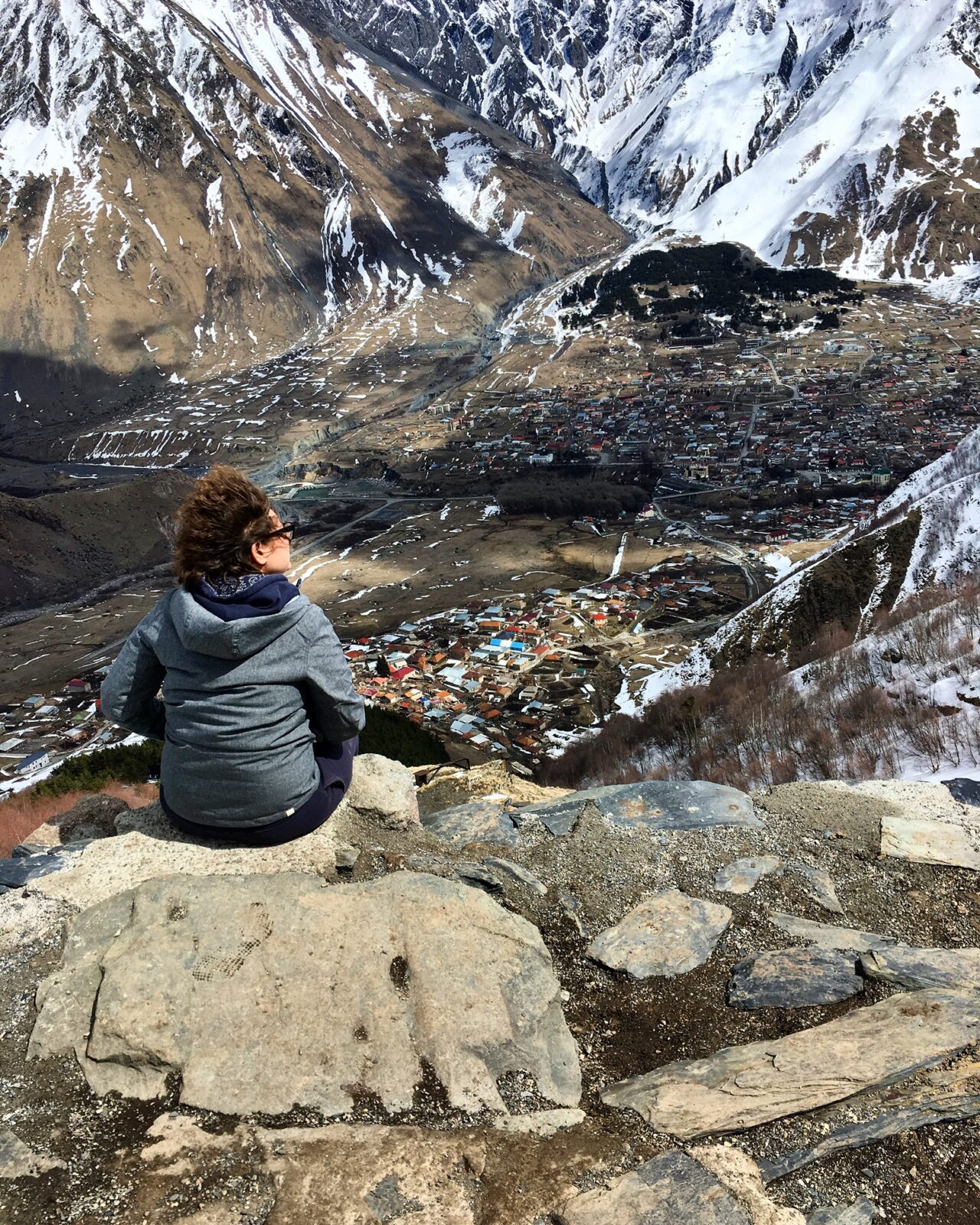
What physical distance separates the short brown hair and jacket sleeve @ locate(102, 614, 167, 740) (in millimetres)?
488

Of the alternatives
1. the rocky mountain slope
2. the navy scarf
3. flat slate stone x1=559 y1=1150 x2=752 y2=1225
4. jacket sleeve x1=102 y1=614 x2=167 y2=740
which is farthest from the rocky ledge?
the rocky mountain slope

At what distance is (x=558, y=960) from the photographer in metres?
4.21

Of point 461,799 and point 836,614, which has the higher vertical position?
point 461,799

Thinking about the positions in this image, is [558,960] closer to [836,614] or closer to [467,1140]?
[467,1140]

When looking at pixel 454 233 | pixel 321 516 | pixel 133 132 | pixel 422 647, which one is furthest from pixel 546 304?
pixel 422 647

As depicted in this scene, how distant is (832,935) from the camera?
14.1 feet

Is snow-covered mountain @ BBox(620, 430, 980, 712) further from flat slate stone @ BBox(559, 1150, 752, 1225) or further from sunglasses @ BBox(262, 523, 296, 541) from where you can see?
flat slate stone @ BBox(559, 1150, 752, 1225)

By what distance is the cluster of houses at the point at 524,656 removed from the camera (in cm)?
3170

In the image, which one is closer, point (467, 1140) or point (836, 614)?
point (467, 1140)

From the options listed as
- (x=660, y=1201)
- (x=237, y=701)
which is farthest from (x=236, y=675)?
(x=660, y=1201)

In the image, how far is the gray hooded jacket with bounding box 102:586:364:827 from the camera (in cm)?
369

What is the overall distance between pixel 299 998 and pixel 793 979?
2.42m

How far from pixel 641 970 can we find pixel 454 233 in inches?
7495

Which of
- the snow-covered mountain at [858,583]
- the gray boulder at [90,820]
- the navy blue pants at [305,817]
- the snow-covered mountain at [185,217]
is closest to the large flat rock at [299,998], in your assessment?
the navy blue pants at [305,817]
